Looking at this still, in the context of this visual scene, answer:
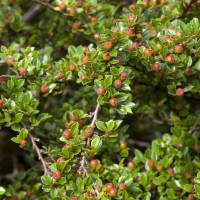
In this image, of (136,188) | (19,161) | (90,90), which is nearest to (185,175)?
(136,188)

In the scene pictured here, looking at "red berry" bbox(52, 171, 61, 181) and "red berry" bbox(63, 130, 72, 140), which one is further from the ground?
"red berry" bbox(63, 130, 72, 140)

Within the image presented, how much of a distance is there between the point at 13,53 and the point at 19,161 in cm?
166

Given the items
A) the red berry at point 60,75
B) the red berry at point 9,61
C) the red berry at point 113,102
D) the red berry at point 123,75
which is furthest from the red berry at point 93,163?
the red berry at point 9,61

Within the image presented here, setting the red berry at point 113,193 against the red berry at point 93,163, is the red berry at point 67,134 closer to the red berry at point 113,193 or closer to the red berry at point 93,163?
the red berry at point 93,163

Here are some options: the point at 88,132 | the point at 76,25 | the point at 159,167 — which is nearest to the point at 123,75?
the point at 88,132

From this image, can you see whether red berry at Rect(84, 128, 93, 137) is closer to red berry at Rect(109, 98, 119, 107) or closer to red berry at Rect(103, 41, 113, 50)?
red berry at Rect(109, 98, 119, 107)

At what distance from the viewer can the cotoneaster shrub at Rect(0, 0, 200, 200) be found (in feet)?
5.72

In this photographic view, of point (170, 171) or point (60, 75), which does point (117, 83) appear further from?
point (170, 171)

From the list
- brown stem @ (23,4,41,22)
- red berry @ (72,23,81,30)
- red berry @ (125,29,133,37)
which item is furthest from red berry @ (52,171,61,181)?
brown stem @ (23,4,41,22)

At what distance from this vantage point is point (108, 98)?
5.80ft

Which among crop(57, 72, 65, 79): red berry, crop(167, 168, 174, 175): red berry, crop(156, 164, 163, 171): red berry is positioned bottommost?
crop(167, 168, 174, 175): red berry

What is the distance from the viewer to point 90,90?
252cm

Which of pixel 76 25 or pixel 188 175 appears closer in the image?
pixel 188 175

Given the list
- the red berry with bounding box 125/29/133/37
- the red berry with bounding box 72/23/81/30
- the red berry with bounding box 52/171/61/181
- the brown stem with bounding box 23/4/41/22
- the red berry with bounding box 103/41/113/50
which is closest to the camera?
the red berry with bounding box 52/171/61/181
